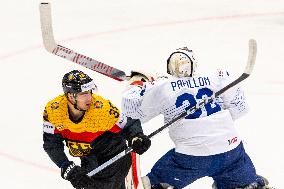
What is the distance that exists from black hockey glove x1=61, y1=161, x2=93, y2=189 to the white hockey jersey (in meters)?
0.41

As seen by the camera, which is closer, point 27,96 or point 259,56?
point 27,96

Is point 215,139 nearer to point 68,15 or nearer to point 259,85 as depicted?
point 259,85

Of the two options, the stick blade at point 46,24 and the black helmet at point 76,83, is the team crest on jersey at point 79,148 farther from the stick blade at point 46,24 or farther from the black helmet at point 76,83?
the stick blade at point 46,24

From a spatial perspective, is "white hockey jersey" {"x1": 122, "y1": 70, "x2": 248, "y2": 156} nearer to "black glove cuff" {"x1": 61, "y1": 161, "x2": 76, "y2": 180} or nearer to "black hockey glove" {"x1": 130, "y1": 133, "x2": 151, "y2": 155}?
"black hockey glove" {"x1": 130, "y1": 133, "x2": 151, "y2": 155}

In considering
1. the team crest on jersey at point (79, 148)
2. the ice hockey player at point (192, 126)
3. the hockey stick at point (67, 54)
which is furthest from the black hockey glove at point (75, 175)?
the hockey stick at point (67, 54)

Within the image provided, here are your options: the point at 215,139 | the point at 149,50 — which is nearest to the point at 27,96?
the point at 149,50

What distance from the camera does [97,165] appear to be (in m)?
3.29

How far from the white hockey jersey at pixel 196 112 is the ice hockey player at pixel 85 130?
7.3 inches

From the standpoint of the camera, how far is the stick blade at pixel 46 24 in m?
3.71

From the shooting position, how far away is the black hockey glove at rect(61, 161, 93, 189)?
3.13 metres

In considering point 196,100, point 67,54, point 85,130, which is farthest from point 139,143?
point 67,54

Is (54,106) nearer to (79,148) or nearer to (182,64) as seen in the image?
(79,148)

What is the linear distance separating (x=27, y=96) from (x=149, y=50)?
1.71 meters

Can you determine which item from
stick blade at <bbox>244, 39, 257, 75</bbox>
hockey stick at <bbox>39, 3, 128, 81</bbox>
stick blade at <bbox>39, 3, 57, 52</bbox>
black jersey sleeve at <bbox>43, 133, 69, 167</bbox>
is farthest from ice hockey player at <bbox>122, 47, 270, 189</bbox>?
stick blade at <bbox>39, 3, 57, 52</bbox>
